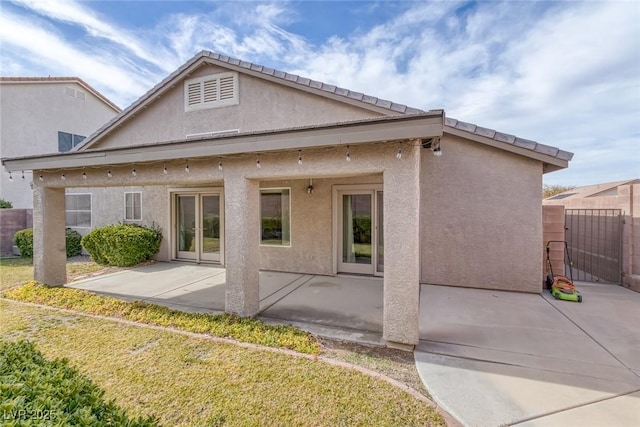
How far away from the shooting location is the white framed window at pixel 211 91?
1038 cm

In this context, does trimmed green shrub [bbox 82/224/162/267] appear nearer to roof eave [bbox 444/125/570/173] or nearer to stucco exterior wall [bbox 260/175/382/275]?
stucco exterior wall [bbox 260/175/382/275]

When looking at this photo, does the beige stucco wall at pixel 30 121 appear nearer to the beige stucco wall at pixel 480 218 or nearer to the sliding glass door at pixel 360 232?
the sliding glass door at pixel 360 232

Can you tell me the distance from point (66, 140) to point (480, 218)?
916 inches

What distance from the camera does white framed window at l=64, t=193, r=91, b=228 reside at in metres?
14.1

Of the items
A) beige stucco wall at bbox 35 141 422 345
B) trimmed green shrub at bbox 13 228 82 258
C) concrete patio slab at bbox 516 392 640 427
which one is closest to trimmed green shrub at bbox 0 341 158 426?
beige stucco wall at bbox 35 141 422 345

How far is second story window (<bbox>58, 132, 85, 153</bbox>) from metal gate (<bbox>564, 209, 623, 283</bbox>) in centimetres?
2628

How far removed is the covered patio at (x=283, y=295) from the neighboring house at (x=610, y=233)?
22.4 ft

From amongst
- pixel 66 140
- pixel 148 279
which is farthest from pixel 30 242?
pixel 66 140

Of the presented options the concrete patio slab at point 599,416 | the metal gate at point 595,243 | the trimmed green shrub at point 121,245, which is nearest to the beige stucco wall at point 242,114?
the trimmed green shrub at point 121,245

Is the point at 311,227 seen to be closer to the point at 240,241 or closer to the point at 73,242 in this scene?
the point at 240,241

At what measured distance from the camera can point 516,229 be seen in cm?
808

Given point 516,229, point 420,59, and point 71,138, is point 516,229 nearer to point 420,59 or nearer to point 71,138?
point 420,59

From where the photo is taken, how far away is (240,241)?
6113 mm

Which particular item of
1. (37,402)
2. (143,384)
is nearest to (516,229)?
(143,384)
